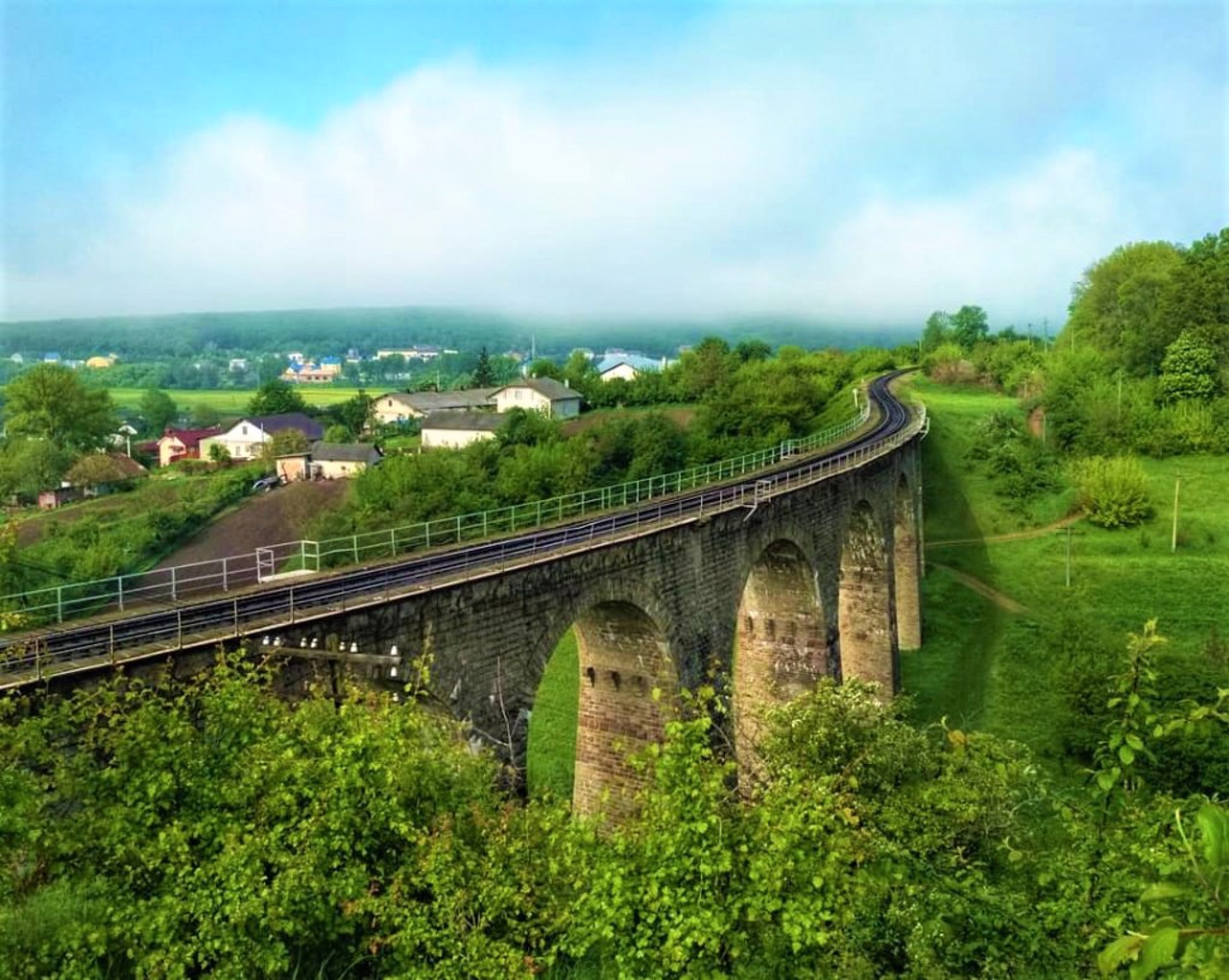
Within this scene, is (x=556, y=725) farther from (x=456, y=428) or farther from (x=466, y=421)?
(x=466, y=421)

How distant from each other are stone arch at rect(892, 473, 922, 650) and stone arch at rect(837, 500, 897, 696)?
5.10 metres

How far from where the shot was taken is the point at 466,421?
120m

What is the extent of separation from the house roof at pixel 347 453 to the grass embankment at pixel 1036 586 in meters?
59.7

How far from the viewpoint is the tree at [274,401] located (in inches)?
5586

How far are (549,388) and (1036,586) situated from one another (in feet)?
266

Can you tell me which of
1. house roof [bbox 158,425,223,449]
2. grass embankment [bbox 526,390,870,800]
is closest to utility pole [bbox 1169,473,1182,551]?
grass embankment [bbox 526,390,870,800]

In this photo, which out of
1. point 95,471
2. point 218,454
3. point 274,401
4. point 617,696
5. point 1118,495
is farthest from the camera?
point 274,401

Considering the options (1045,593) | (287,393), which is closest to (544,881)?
(1045,593)

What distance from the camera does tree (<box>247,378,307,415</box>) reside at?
14188 cm

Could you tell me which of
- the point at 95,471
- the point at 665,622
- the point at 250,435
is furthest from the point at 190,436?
the point at 665,622

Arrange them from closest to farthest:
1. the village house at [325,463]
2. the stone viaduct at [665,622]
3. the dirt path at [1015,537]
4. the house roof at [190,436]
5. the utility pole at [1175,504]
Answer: the stone viaduct at [665,622], the utility pole at [1175,504], the dirt path at [1015,537], the village house at [325,463], the house roof at [190,436]

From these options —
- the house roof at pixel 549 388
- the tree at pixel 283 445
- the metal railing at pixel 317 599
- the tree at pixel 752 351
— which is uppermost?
the tree at pixel 752 351

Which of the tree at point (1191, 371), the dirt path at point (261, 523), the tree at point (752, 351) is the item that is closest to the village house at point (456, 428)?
the dirt path at point (261, 523)

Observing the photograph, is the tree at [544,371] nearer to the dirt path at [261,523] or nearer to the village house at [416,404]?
the village house at [416,404]
